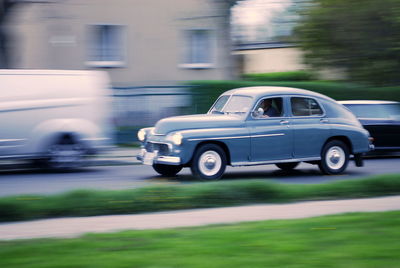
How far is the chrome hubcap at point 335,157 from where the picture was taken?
42.6 ft

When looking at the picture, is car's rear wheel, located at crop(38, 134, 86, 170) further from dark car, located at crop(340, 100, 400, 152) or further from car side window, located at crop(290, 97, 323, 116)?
dark car, located at crop(340, 100, 400, 152)

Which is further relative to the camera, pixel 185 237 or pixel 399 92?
pixel 399 92

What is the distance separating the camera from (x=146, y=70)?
25078 millimetres

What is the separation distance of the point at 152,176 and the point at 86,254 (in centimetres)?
697

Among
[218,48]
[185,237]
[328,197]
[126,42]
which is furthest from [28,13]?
[185,237]

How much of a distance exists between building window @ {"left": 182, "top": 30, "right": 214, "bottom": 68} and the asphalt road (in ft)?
38.9

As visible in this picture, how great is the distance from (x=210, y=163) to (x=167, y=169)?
1.20 metres

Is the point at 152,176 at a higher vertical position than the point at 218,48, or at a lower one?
lower

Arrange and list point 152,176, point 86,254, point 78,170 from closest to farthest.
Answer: point 86,254
point 152,176
point 78,170

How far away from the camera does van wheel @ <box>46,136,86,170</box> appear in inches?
514

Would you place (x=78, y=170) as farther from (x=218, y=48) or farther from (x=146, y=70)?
(x=218, y=48)

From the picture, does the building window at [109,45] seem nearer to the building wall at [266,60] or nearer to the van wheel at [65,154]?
the van wheel at [65,154]

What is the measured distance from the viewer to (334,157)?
42.9 ft

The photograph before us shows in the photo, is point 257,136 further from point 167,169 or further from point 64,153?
point 64,153
